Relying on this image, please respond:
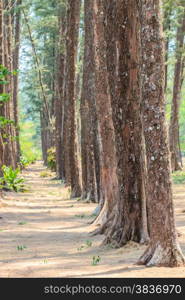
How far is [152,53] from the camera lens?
8.11 meters

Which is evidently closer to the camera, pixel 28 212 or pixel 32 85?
pixel 28 212

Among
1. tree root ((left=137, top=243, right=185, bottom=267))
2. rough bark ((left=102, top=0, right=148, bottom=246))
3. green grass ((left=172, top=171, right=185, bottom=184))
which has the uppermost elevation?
rough bark ((left=102, top=0, right=148, bottom=246))

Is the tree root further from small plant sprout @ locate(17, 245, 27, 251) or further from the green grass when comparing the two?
the green grass

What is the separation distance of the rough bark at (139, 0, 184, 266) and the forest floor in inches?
16.6

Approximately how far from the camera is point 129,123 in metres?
10.4

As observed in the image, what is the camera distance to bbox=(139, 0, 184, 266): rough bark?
26.6 ft

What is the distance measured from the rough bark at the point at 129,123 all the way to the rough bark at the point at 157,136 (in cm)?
220

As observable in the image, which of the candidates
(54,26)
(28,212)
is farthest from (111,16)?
(54,26)

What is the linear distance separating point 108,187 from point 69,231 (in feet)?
6.15

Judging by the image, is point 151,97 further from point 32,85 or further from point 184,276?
point 32,85

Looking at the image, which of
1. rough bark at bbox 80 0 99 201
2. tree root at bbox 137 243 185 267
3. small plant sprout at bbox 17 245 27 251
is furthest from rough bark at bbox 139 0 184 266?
rough bark at bbox 80 0 99 201

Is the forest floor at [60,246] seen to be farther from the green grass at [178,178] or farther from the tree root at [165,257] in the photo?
the green grass at [178,178]

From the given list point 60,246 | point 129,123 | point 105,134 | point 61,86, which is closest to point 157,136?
point 129,123

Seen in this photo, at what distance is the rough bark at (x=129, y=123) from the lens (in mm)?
10391
